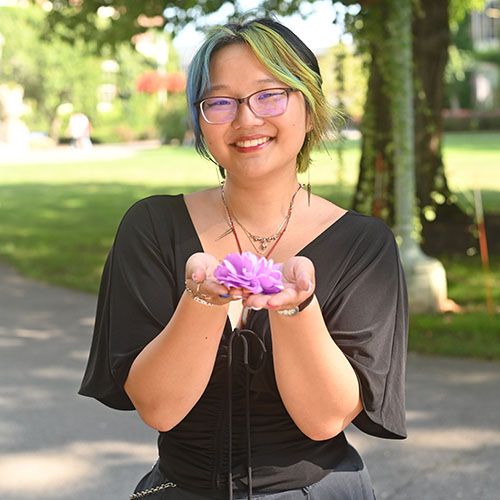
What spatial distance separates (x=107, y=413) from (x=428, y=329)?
293cm

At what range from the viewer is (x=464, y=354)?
21.4ft

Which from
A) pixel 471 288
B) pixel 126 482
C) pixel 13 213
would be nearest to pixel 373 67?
pixel 471 288

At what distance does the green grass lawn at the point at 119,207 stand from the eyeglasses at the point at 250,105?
0.42m

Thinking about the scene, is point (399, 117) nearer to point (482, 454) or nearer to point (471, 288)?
point (471, 288)

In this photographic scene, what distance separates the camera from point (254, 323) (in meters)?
1.96

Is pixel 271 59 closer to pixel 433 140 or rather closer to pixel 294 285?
pixel 294 285

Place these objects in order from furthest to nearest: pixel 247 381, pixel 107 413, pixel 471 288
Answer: pixel 471 288
pixel 107 413
pixel 247 381

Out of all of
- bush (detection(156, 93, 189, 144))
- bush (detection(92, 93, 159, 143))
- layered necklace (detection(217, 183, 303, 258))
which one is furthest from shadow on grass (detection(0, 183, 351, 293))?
bush (detection(92, 93, 159, 143))

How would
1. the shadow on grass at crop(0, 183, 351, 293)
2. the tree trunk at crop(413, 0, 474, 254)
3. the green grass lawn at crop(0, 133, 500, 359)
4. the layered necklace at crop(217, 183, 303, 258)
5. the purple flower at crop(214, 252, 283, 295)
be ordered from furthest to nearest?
the shadow on grass at crop(0, 183, 351, 293), the tree trunk at crop(413, 0, 474, 254), the green grass lawn at crop(0, 133, 500, 359), the layered necklace at crop(217, 183, 303, 258), the purple flower at crop(214, 252, 283, 295)

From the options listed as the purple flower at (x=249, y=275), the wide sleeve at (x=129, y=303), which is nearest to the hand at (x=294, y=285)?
the purple flower at (x=249, y=275)

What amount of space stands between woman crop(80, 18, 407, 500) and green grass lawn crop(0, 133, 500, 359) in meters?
0.38

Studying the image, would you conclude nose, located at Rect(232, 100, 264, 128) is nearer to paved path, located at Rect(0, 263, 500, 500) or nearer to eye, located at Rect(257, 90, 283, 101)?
eye, located at Rect(257, 90, 283, 101)

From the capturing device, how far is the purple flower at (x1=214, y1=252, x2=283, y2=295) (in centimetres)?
149

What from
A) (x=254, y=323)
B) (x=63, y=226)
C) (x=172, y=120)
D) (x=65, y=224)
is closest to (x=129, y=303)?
(x=254, y=323)
